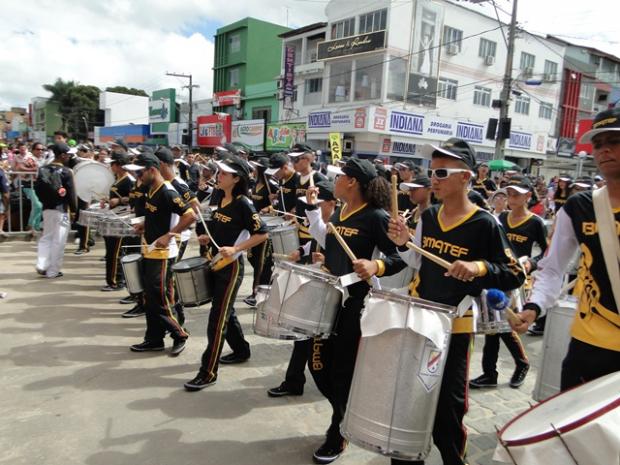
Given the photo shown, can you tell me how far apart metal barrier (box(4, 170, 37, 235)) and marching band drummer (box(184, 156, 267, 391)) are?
8226 mm

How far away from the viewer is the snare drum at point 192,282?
4457mm

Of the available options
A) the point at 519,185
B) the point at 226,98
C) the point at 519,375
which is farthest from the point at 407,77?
the point at 519,375

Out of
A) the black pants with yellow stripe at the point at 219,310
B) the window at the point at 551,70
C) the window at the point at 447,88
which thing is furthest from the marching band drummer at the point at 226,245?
the window at the point at 551,70

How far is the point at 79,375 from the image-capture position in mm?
4535

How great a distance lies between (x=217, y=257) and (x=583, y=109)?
47.1 meters

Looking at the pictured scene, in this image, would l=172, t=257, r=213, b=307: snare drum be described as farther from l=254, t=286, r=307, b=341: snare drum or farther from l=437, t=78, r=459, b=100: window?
l=437, t=78, r=459, b=100: window

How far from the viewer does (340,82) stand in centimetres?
3200

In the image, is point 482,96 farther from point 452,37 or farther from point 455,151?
point 455,151

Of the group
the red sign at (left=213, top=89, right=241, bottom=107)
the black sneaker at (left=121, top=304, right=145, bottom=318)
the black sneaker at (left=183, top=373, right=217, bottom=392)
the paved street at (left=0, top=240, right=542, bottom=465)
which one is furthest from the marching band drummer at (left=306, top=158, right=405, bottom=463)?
the red sign at (left=213, top=89, right=241, bottom=107)

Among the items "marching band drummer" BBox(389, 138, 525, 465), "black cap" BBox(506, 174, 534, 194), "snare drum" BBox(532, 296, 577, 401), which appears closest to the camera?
"marching band drummer" BBox(389, 138, 525, 465)

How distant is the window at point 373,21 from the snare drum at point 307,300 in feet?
96.4

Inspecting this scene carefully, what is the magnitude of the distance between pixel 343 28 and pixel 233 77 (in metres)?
17.4

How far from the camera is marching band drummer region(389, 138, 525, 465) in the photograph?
8.56ft

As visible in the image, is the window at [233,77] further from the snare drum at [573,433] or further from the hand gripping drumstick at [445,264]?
the snare drum at [573,433]
